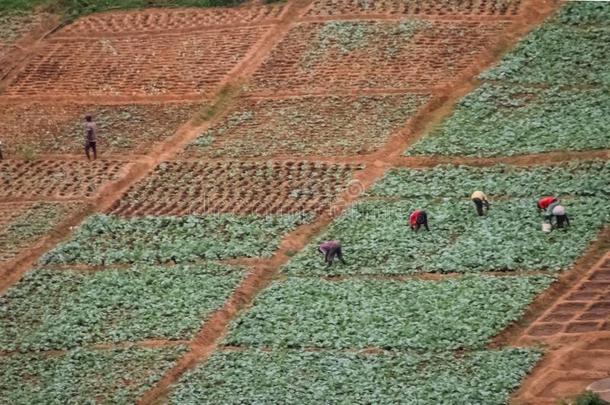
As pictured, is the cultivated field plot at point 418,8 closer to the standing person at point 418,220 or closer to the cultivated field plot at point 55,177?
the cultivated field plot at point 55,177

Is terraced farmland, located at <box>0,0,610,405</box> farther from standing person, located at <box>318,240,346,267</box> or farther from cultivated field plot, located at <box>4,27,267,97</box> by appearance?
standing person, located at <box>318,240,346,267</box>

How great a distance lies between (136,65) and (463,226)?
16.9 metres

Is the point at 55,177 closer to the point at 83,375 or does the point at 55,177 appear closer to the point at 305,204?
the point at 305,204

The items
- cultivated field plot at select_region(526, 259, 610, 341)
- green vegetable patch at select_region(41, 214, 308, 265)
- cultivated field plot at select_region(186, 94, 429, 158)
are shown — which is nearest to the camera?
cultivated field plot at select_region(526, 259, 610, 341)

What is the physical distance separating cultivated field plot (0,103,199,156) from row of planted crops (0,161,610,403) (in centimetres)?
604

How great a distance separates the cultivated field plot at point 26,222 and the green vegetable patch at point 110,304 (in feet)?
6.21

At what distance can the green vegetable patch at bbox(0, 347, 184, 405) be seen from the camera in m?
40.9

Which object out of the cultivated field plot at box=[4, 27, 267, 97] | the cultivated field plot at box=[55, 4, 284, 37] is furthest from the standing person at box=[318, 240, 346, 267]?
the cultivated field plot at box=[55, 4, 284, 37]

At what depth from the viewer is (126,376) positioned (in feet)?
137

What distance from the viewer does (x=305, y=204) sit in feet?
163

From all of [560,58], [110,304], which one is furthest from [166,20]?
[110,304]

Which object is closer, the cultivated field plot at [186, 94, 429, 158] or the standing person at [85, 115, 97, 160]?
the cultivated field plot at [186, 94, 429, 158]

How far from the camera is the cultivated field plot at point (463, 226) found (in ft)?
148

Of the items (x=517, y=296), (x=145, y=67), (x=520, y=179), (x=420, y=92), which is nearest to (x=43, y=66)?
(x=145, y=67)
